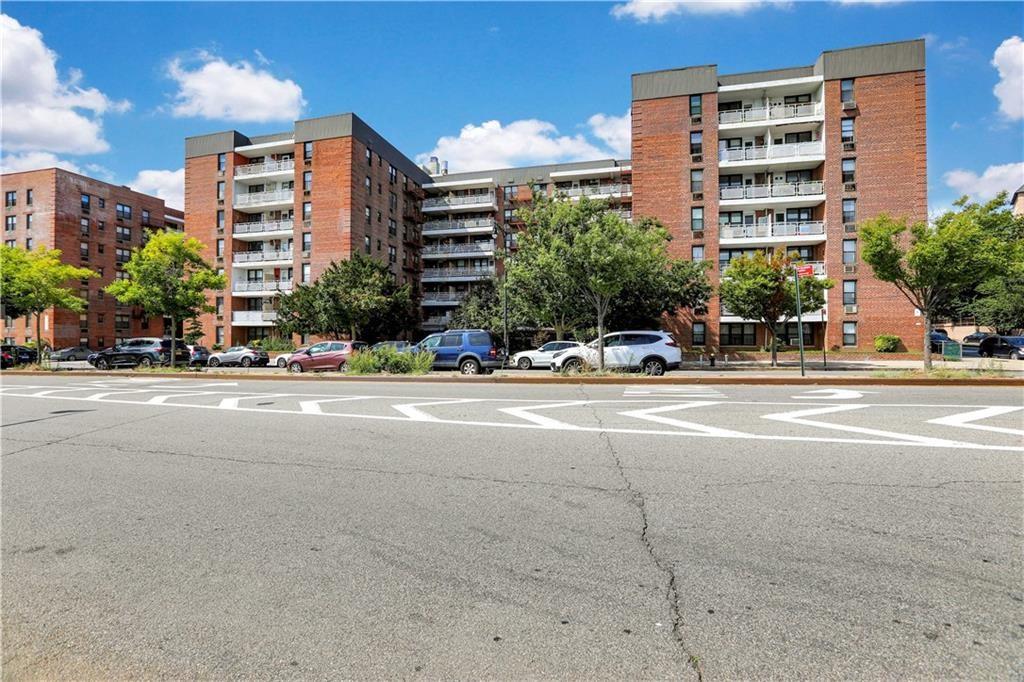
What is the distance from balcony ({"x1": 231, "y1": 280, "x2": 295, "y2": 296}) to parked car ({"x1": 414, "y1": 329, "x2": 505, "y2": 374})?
2797cm

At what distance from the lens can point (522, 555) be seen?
3471 mm

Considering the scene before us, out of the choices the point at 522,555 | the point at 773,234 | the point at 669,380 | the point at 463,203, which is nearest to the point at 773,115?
the point at 773,234

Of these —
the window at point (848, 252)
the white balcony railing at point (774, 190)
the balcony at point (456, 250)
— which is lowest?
the window at point (848, 252)

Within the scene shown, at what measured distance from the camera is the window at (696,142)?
37.8 meters

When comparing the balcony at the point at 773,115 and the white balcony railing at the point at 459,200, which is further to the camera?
the white balcony railing at the point at 459,200

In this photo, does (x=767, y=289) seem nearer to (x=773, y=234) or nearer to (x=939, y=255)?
(x=939, y=255)

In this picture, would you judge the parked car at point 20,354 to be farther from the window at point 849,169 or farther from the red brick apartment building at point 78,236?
the window at point 849,169

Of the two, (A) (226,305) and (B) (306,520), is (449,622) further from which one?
(A) (226,305)

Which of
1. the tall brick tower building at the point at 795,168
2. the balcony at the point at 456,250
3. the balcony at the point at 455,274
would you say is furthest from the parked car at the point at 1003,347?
the balcony at the point at 456,250

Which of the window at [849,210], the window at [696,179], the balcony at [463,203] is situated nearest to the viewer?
the window at [849,210]

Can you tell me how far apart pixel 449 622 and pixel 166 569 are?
199 centimetres

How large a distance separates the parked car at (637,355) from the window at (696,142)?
23367mm

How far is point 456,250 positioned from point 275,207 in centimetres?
1758

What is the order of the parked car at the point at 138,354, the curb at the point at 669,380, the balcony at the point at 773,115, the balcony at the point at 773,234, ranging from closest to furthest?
the curb at the point at 669,380, the parked car at the point at 138,354, the balcony at the point at 773,234, the balcony at the point at 773,115
